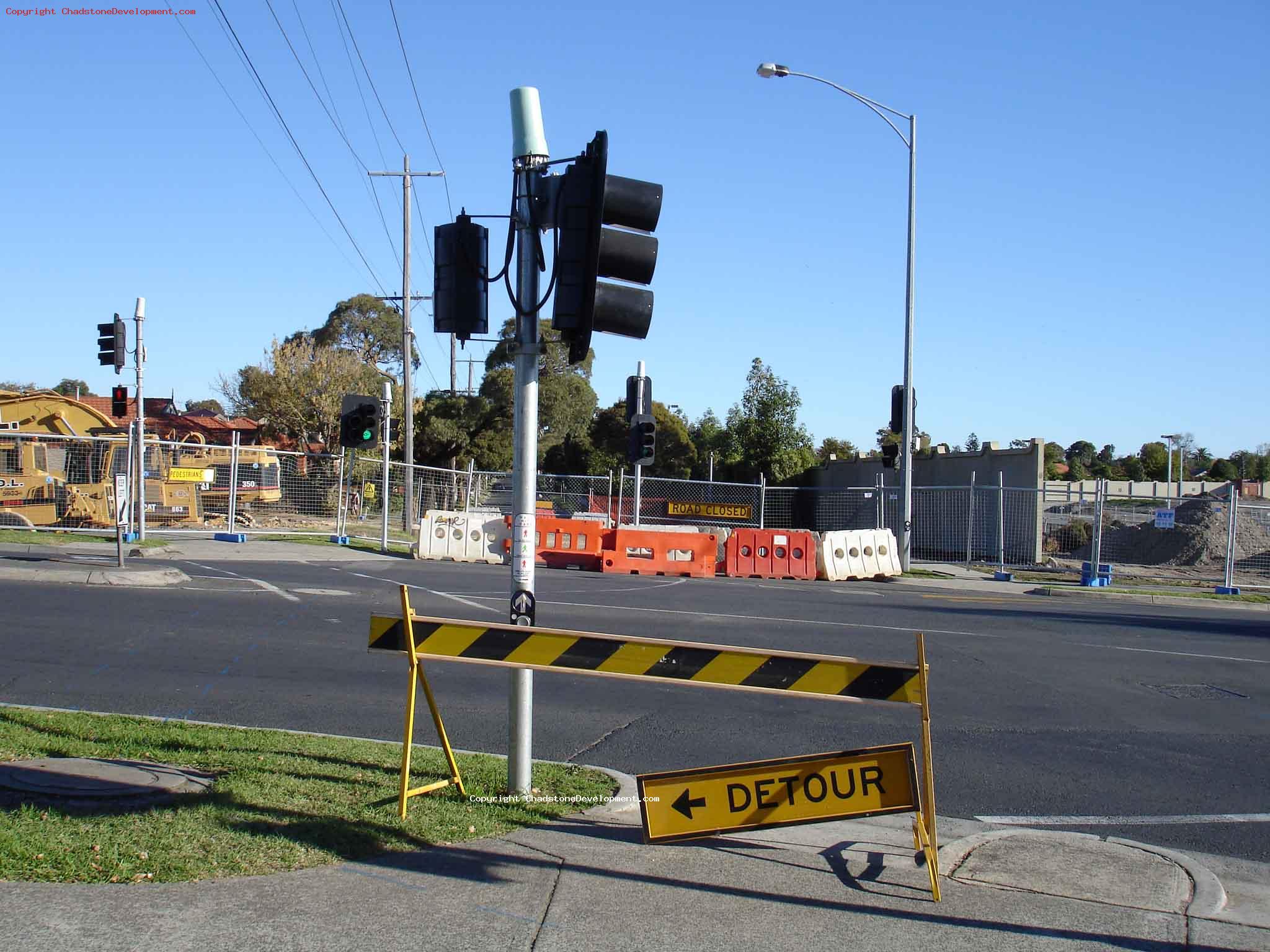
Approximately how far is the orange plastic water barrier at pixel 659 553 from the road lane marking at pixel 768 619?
707 centimetres

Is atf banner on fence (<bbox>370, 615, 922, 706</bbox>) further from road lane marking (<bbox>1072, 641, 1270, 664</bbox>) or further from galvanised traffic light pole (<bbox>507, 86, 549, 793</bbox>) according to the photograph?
road lane marking (<bbox>1072, 641, 1270, 664</bbox>)

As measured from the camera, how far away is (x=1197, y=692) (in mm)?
10766

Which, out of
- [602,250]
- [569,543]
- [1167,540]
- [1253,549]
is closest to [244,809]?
[602,250]

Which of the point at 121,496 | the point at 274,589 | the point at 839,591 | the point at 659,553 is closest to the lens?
the point at 274,589

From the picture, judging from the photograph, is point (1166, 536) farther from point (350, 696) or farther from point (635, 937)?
point (635, 937)

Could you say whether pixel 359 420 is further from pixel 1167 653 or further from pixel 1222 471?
pixel 1222 471

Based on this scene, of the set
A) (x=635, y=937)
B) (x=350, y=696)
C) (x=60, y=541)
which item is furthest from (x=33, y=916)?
(x=60, y=541)

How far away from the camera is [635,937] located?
14.3 ft

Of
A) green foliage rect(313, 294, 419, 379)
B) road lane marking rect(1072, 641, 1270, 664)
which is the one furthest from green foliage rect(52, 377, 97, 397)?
road lane marking rect(1072, 641, 1270, 664)

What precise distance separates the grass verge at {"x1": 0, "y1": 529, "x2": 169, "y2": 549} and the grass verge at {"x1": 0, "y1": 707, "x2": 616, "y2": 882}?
46.7 feet

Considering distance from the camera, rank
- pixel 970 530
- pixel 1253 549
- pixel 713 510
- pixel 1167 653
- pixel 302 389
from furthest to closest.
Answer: pixel 302 389, pixel 713 510, pixel 1253 549, pixel 970 530, pixel 1167 653

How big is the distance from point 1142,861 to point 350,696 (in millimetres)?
6180

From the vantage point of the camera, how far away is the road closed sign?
17.4 ft

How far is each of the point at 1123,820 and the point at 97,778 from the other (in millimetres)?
5965
